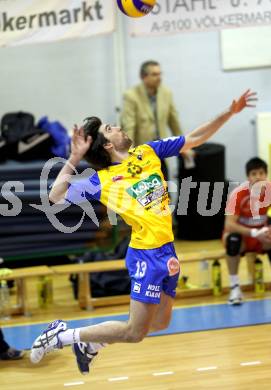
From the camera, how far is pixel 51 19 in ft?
27.7

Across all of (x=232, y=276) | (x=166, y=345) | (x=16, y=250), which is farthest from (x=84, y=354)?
(x=16, y=250)

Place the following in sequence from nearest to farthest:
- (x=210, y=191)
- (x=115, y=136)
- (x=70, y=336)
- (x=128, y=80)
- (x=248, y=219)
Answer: (x=70, y=336) → (x=115, y=136) → (x=248, y=219) → (x=210, y=191) → (x=128, y=80)

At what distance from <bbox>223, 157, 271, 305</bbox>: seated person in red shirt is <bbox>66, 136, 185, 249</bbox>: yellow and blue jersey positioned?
2.57 m

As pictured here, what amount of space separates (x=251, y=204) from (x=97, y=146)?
9.75 ft

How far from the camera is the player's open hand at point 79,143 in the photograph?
6.00 metres

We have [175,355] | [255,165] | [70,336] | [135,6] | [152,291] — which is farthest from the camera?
[255,165]

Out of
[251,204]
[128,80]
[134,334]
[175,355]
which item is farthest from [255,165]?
[128,80]

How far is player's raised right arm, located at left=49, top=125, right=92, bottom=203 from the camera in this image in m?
6.00

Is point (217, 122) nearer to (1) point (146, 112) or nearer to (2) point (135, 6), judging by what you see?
(2) point (135, 6)

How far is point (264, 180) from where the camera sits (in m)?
8.75

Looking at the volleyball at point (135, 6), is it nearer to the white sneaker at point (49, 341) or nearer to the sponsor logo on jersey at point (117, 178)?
the sponsor logo on jersey at point (117, 178)

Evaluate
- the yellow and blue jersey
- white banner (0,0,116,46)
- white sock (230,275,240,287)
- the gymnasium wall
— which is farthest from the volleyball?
the gymnasium wall

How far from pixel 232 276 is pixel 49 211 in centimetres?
224

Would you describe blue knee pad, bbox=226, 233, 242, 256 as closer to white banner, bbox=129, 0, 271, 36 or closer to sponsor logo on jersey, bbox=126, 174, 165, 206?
white banner, bbox=129, 0, 271, 36
